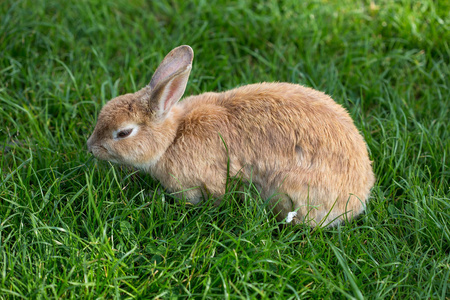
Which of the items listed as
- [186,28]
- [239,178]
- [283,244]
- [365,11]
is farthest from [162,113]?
[365,11]

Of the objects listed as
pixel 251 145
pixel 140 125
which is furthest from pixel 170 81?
pixel 251 145

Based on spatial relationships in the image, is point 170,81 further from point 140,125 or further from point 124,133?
point 124,133

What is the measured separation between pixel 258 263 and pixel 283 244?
0.29m

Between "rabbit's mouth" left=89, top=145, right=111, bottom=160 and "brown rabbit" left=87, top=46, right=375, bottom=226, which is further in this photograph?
"rabbit's mouth" left=89, top=145, right=111, bottom=160

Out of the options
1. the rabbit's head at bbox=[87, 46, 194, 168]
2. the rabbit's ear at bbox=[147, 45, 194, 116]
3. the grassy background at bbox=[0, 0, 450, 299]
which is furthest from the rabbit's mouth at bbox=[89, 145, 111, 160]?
the rabbit's ear at bbox=[147, 45, 194, 116]

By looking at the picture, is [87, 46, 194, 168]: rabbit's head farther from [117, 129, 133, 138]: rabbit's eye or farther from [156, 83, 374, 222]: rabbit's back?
[156, 83, 374, 222]: rabbit's back

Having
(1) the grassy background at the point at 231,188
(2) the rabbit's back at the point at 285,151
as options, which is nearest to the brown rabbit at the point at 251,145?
(2) the rabbit's back at the point at 285,151

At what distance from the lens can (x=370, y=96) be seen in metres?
5.08

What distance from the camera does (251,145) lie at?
383 centimetres

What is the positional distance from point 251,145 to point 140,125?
912 mm

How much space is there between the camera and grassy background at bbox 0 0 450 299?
10.6 feet

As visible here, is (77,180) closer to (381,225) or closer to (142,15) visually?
(381,225)

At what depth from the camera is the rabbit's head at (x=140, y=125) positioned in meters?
3.88

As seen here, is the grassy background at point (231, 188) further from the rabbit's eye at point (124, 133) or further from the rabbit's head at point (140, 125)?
the rabbit's eye at point (124, 133)
